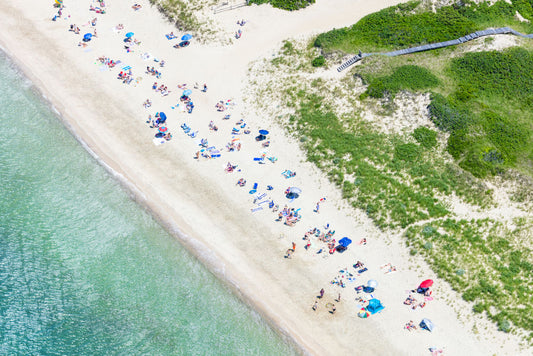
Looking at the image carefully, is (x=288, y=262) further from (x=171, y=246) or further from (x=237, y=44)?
(x=237, y=44)

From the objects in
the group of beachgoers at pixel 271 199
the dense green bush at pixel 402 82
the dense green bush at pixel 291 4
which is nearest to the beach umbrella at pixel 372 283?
the group of beachgoers at pixel 271 199

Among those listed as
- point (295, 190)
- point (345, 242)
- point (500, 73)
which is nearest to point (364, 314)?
point (345, 242)

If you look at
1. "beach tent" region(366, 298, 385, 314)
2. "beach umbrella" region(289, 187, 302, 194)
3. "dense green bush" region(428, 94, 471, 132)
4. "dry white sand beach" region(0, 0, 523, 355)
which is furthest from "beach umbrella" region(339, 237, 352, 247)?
"dense green bush" region(428, 94, 471, 132)

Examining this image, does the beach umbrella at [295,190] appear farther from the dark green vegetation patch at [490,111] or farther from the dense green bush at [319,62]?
the dense green bush at [319,62]

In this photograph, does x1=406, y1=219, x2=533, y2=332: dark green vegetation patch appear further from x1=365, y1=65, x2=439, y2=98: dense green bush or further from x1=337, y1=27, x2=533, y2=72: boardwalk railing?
x1=337, y1=27, x2=533, y2=72: boardwalk railing

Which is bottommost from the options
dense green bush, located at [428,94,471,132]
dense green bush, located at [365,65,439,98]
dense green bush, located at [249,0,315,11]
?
dense green bush, located at [428,94,471,132]

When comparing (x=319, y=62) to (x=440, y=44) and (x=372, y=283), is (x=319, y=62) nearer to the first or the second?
(x=440, y=44)

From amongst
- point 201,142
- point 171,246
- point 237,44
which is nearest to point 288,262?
point 171,246
